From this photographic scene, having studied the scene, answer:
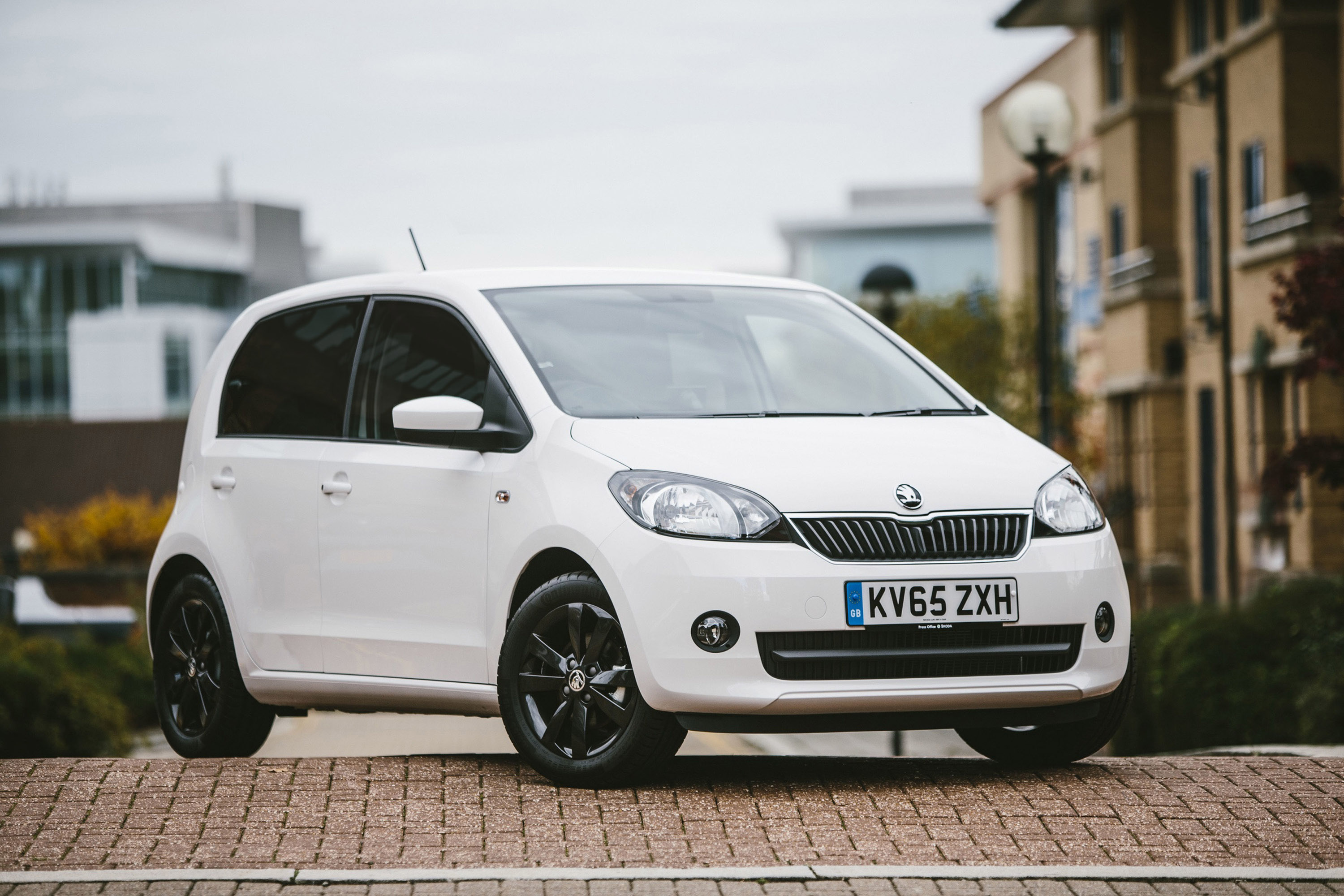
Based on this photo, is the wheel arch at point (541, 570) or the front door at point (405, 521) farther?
the front door at point (405, 521)

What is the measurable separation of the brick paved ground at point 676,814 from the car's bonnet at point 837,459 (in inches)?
37.8

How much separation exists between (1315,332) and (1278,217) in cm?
992

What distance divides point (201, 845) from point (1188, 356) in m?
24.5

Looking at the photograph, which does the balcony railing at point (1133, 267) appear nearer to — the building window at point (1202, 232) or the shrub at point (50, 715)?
the building window at point (1202, 232)

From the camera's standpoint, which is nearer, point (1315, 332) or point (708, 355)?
point (708, 355)

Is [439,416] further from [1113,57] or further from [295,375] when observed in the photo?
[1113,57]

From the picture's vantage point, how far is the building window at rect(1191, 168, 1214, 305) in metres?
28.3

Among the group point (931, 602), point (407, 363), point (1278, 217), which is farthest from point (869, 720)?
point (1278, 217)

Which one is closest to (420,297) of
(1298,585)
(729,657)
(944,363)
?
(729,657)

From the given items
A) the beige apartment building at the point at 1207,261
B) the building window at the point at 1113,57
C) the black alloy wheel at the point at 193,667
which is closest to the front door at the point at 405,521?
the black alloy wheel at the point at 193,667

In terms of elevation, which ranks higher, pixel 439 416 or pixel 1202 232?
pixel 1202 232

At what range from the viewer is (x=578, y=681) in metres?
6.76

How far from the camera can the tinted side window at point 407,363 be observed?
306 inches

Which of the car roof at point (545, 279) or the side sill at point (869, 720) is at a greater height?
the car roof at point (545, 279)
